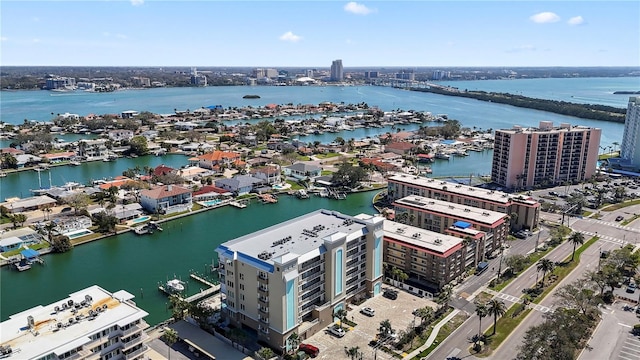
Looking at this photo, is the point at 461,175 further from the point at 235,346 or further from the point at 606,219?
the point at 235,346

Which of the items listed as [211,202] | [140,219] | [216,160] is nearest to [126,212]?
[140,219]

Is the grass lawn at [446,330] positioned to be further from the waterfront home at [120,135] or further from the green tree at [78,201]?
the waterfront home at [120,135]

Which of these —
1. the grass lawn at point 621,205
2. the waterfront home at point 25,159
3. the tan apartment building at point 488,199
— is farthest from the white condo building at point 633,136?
the waterfront home at point 25,159

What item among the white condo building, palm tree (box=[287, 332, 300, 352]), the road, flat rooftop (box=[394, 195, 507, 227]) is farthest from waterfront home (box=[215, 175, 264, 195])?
the white condo building

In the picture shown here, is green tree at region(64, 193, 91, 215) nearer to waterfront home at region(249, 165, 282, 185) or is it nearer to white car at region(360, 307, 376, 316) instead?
waterfront home at region(249, 165, 282, 185)

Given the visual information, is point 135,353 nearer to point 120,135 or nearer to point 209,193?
point 209,193

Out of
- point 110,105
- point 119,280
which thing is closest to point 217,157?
point 119,280
